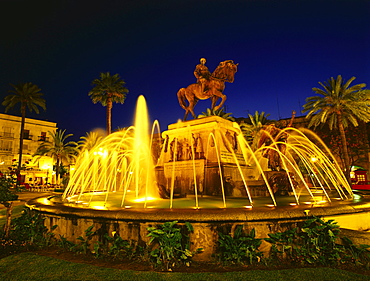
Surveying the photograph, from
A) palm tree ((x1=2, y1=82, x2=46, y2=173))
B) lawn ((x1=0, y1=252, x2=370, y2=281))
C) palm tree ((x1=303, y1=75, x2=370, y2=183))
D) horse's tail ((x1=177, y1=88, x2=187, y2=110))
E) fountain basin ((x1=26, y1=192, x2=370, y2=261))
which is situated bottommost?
lawn ((x1=0, y1=252, x2=370, y2=281))

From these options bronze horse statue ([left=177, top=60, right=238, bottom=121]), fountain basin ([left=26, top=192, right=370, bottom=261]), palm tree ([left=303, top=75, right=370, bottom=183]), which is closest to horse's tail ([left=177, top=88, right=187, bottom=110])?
bronze horse statue ([left=177, top=60, right=238, bottom=121])

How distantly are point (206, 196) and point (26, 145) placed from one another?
223ft

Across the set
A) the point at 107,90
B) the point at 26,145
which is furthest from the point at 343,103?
the point at 26,145

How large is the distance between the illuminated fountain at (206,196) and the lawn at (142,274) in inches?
30.8

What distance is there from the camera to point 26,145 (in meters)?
64.7

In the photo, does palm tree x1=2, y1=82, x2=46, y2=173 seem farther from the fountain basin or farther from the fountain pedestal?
the fountain basin

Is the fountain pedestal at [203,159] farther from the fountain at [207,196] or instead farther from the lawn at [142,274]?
the lawn at [142,274]

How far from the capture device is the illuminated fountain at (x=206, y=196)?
5410 mm

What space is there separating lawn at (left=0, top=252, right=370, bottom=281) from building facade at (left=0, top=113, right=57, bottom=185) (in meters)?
58.9

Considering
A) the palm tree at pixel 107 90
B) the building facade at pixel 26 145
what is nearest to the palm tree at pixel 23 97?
the palm tree at pixel 107 90

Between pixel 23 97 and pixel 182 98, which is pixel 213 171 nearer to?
pixel 182 98

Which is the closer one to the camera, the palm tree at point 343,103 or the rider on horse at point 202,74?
the rider on horse at point 202,74

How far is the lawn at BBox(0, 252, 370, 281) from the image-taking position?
14.6ft

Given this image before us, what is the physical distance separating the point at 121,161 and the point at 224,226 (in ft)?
94.8
